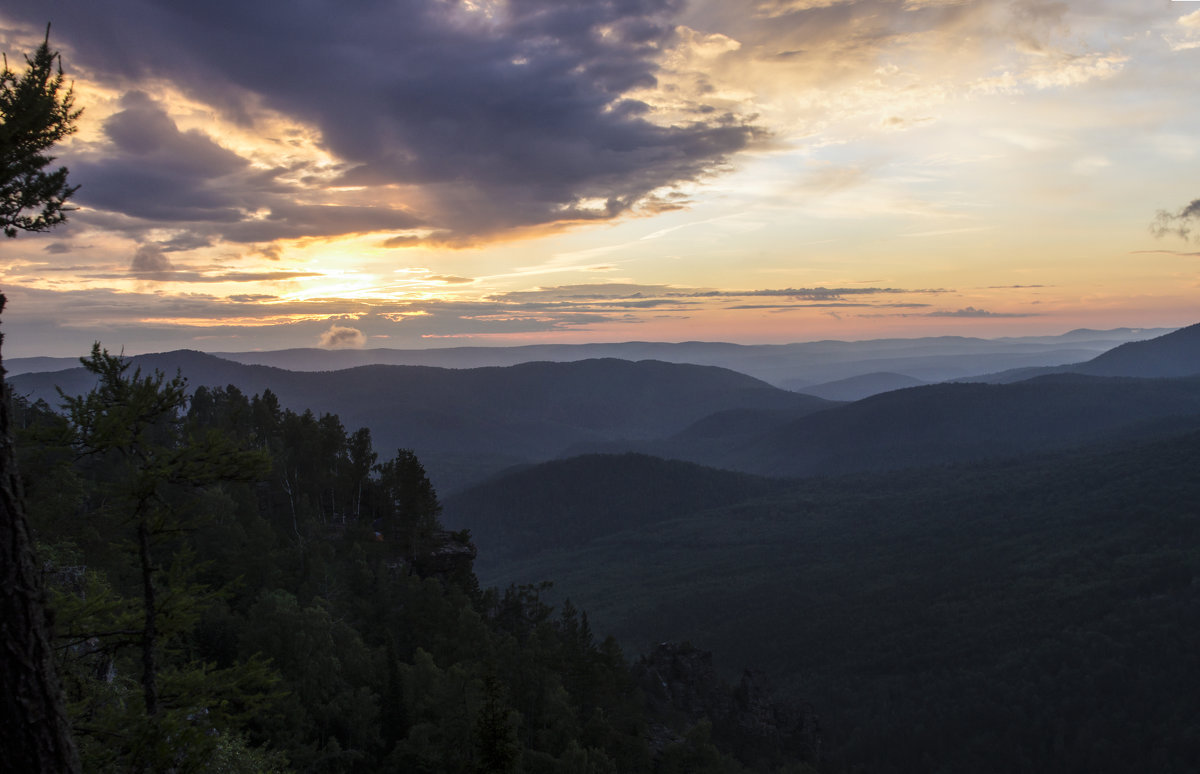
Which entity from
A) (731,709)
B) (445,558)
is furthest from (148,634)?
(731,709)

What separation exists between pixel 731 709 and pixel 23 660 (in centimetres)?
8745

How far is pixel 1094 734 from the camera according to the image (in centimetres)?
8638

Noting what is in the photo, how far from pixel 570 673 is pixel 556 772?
18.2 meters

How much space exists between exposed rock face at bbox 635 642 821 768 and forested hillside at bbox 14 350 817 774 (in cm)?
38

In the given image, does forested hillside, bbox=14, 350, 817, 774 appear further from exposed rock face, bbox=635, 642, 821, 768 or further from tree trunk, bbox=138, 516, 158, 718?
exposed rock face, bbox=635, 642, 821, 768

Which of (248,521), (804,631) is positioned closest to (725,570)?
(804,631)

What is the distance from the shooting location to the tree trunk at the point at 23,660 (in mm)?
7852

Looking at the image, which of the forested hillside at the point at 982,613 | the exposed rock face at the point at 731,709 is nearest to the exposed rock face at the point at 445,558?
the exposed rock face at the point at 731,709

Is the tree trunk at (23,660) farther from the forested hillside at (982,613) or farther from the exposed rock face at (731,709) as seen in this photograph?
the forested hillside at (982,613)

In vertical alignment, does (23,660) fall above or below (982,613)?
above

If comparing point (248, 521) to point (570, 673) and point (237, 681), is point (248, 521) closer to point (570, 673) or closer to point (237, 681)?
point (570, 673)

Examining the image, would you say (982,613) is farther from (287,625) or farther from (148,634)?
(148,634)

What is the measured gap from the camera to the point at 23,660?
320 inches

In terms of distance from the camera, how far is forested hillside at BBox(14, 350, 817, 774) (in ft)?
44.9
